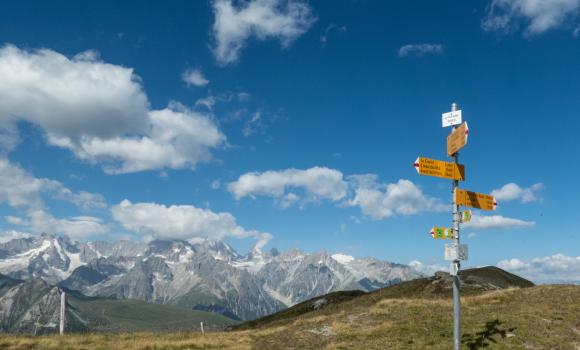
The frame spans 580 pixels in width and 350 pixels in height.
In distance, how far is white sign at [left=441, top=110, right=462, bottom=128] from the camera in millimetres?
18266

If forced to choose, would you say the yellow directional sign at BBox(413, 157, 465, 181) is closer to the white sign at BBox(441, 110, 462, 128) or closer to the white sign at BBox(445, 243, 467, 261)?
the white sign at BBox(441, 110, 462, 128)

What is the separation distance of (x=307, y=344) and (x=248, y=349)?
3768 mm

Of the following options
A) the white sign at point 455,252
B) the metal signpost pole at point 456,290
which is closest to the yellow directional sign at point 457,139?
the metal signpost pole at point 456,290

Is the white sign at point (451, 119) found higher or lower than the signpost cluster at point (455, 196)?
higher

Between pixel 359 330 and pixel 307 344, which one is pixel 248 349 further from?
pixel 359 330

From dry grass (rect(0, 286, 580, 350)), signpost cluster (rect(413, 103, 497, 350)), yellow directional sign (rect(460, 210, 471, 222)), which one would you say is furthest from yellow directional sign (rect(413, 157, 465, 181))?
dry grass (rect(0, 286, 580, 350))

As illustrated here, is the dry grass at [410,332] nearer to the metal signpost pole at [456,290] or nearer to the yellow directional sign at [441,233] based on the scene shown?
the metal signpost pole at [456,290]

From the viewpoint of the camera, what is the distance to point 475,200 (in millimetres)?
18531

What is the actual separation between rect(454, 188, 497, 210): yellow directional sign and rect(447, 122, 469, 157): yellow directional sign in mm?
1615

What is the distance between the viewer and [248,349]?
29.0 meters

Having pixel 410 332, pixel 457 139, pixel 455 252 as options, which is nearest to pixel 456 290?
pixel 455 252

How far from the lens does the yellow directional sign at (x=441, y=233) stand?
1742 centimetres

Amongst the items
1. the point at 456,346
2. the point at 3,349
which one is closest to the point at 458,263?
the point at 456,346

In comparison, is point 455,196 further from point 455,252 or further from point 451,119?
point 451,119
